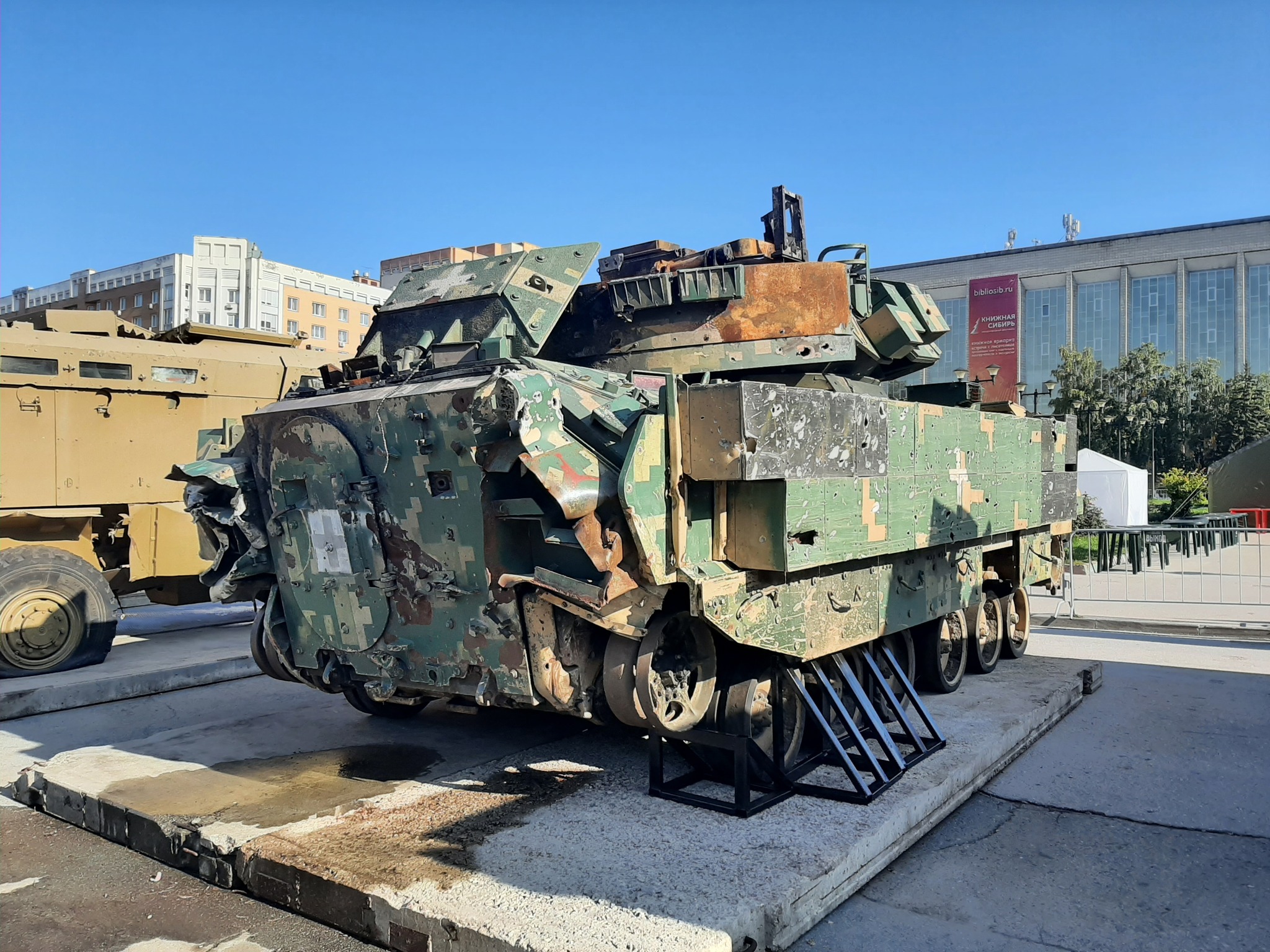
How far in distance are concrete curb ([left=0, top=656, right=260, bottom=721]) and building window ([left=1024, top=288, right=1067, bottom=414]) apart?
47.4m

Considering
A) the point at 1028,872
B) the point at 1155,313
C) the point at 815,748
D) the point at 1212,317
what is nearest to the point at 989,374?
the point at 815,748

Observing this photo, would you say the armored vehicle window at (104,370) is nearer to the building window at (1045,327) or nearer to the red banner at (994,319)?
the red banner at (994,319)

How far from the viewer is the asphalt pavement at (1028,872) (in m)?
4.29

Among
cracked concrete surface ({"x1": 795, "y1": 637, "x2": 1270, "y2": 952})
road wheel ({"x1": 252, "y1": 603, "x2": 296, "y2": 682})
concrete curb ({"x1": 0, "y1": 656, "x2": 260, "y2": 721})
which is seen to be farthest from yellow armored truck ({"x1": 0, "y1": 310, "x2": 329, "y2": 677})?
cracked concrete surface ({"x1": 795, "y1": 637, "x2": 1270, "y2": 952})

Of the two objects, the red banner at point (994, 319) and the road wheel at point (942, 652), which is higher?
the red banner at point (994, 319)

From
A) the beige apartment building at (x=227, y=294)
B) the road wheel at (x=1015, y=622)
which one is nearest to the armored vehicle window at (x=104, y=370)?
the road wheel at (x=1015, y=622)

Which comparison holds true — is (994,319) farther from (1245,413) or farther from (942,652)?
(942,652)

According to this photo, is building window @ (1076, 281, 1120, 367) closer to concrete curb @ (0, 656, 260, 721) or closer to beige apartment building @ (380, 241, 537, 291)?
beige apartment building @ (380, 241, 537, 291)

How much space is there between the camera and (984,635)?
909cm

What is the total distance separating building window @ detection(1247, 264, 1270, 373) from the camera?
1882 inches

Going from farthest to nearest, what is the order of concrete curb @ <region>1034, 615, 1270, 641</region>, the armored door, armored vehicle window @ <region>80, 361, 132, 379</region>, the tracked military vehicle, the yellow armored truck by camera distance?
concrete curb @ <region>1034, 615, 1270, 641</region>
armored vehicle window @ <region>80, 361, 132, 379</region>
the yellow armored truck
the armored door
the tracked military vehicle

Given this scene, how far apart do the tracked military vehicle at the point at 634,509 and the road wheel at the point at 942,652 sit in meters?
0.31

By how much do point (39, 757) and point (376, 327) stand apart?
376 centimetres

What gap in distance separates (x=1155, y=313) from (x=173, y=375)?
49.6 meters
